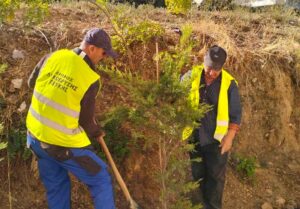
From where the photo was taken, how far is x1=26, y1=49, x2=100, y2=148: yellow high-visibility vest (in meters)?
3.73

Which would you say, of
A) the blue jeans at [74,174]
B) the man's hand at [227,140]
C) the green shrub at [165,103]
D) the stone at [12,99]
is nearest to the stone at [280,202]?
the man's hand at [227,140]

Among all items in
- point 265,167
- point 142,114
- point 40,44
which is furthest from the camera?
point 265,167

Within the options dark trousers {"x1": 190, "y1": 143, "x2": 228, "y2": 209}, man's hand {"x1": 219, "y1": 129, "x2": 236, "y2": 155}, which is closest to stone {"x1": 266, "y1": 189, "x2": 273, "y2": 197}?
dark trousers {"x1": 190, "y1": 143, "x2": 228, "y2": 209}

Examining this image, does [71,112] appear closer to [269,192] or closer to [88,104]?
[88,104]

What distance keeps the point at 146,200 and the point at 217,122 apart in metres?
1.29

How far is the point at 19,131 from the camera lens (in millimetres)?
5020

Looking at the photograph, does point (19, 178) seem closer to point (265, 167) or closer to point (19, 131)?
point (19, 131)

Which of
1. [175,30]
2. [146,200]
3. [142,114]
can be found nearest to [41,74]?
[142,114]

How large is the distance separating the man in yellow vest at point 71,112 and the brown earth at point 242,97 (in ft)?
3.60

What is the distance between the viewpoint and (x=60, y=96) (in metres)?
3.73

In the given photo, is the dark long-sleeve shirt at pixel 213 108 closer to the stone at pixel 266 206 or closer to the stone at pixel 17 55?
the stone at pixel 266 206

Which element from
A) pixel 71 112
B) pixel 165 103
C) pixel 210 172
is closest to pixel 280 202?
pixel 210 172

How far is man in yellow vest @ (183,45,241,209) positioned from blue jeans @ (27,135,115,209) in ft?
3.27

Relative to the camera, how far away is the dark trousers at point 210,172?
4.66 metres
